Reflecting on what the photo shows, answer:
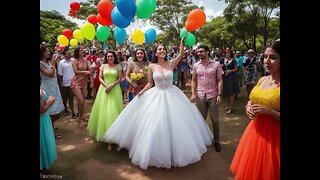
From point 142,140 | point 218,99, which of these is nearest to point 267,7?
point 218,99

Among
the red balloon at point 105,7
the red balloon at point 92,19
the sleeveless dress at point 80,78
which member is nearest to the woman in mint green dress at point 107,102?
the sleeveless dress at point 80,78

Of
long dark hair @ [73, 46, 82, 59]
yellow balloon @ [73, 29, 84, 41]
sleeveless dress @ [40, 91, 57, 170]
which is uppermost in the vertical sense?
yellow balloon @ [73, 29, 84, 41]

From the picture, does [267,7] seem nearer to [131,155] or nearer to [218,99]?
[218,99]

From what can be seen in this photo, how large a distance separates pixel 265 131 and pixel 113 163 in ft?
9.26

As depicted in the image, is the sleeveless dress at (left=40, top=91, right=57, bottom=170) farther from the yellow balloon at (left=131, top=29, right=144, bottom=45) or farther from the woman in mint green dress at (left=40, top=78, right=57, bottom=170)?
the yellow balloon at (left=131, top=29, right=144, bottom=45)

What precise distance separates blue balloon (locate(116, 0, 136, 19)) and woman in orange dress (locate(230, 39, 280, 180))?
3572 millimetres

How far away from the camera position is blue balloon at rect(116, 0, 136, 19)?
5164 millimetres

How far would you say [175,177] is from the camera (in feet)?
12.4

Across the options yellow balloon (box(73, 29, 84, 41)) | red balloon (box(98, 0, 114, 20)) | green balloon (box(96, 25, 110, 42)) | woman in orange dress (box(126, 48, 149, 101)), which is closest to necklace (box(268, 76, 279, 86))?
woman in orange dress (box(126, 48, 149, 101))

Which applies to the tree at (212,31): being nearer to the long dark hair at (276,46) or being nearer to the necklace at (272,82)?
the necklace at (272,82)

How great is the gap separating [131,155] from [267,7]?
20206 millimetres

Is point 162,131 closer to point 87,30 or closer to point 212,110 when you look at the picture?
point 212,110

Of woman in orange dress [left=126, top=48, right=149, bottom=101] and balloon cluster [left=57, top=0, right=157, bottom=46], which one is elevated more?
balloon cluster [left=57, top=0, right=157, bottom=46]
